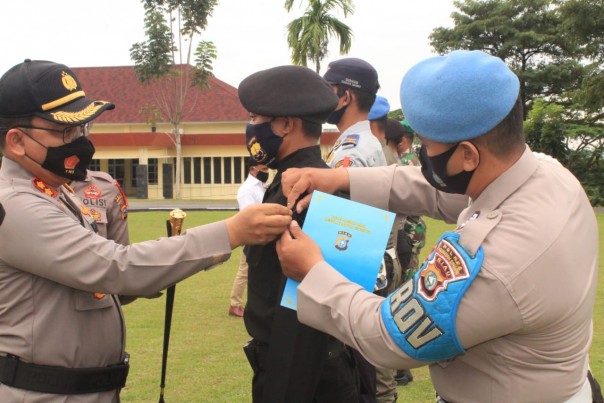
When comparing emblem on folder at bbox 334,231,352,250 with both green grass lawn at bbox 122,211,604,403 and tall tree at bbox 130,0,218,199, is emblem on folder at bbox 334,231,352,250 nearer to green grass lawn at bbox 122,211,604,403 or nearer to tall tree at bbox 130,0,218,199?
green grass lawn at bbox 122,211,604,403

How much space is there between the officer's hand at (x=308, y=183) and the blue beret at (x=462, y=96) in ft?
2.39

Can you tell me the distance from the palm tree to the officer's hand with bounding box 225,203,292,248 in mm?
28471

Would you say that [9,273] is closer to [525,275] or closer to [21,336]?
[21,336]

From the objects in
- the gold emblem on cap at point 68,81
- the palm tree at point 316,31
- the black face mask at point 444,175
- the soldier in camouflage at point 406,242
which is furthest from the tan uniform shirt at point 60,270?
the palm tree at point 316,31

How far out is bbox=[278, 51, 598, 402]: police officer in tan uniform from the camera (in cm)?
Result: 174

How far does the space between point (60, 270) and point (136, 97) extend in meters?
40.7

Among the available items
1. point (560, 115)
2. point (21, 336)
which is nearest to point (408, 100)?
point (21, 336)

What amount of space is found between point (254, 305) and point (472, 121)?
137cm

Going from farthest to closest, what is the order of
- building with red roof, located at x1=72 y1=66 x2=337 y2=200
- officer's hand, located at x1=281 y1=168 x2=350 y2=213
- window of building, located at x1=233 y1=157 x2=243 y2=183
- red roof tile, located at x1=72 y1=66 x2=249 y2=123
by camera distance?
window of building, located at x1=233 y1=157 x2=243 y2=183 < red roof tile, located at x1=72 y1=66 x2=249 y2=123 < building with red roof, located at x1=72 y1=66 x2=337 y2=200 < officer's hand, located at x1=281 y1=168 x2=350 y2=213

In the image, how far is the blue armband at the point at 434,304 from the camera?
1.74m

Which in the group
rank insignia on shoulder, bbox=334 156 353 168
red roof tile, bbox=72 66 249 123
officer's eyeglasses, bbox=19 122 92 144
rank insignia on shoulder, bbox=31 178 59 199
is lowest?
red roof tile, bbox=72 66 249 123

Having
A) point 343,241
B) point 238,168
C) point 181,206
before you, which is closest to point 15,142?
point 343,241

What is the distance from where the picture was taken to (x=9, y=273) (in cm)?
246

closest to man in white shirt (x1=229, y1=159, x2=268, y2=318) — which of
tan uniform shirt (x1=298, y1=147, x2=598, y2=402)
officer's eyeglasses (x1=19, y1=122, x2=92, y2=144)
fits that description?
officer's eyeglasses (x1=19, y1=122, x2=92, y2=144)
